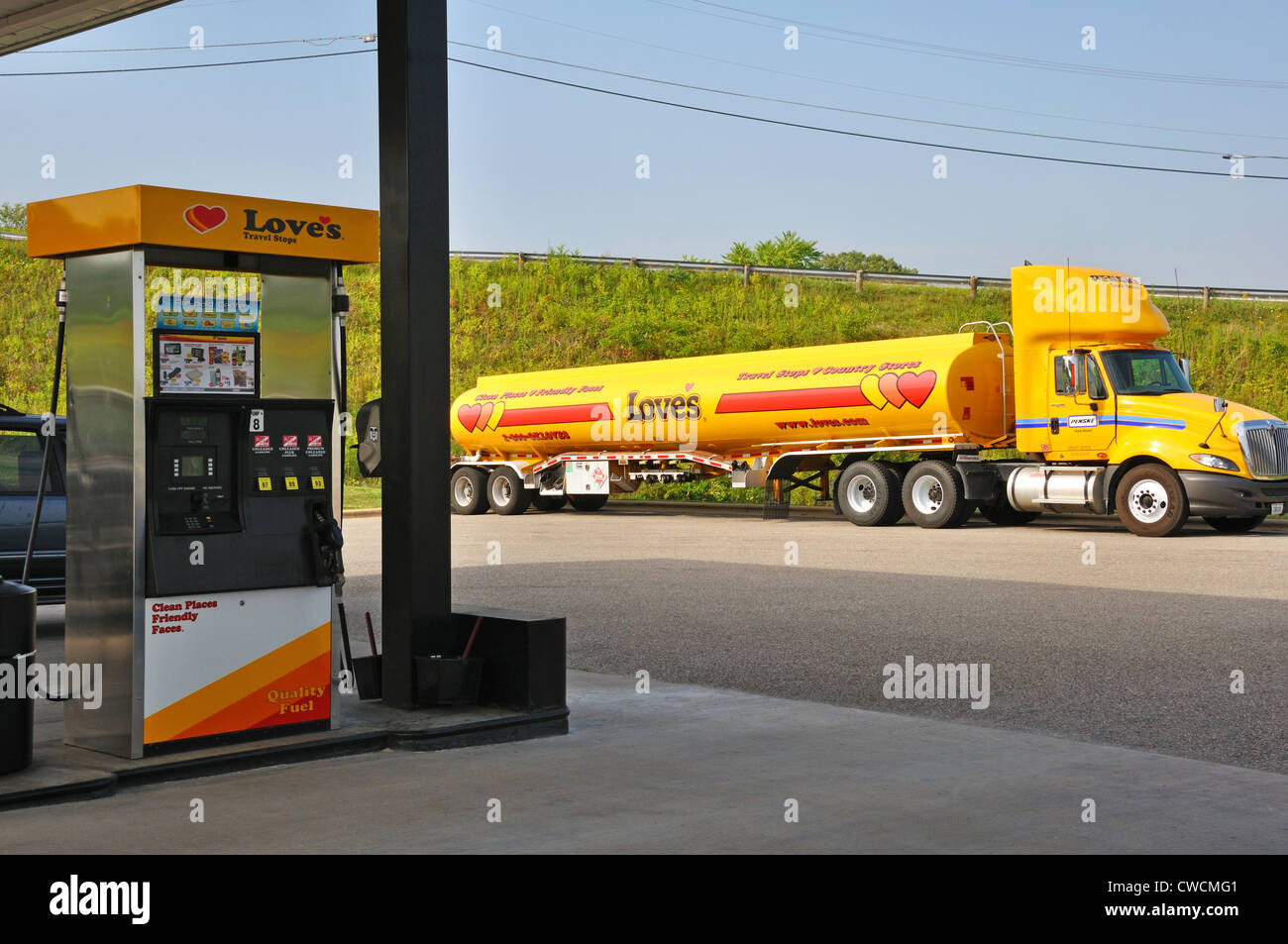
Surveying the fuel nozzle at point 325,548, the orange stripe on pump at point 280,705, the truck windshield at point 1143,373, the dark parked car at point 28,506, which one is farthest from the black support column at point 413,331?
the truck windshield at point 1143,373

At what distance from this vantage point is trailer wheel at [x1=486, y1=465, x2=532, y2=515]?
32.6 m

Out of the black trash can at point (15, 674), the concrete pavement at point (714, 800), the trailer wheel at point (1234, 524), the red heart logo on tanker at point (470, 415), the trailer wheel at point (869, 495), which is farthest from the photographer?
the red heart logo on tanker at point (470, 415)

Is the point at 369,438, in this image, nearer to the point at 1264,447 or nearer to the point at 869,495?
the point at 1264,447

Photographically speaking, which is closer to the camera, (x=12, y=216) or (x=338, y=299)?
(x=338, y=299)

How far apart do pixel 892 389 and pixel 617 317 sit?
2381cm

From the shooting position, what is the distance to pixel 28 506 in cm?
1143

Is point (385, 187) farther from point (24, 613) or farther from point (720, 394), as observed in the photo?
point (720, 394)

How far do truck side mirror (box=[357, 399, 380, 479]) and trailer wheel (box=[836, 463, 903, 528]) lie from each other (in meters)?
18.8

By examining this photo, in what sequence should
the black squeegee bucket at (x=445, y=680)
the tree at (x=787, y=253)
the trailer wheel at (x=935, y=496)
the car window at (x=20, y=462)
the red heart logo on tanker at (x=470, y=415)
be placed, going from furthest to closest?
the tree at (x=787, y=253), the red heart logo on tanker at (x=470, y=415), the trailer wheel at (x=935, y=496), the car window at (x=20, y=462), the black squeegee bucket at (x=445, y=680)

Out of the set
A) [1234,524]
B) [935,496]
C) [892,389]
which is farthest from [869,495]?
[1234,524]

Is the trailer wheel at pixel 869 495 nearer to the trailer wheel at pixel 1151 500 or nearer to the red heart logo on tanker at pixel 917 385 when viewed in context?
the red heart logo on tanker at pixel 917 385

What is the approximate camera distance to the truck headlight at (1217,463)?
22.2 metres

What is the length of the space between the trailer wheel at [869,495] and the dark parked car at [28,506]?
56.0 ft
